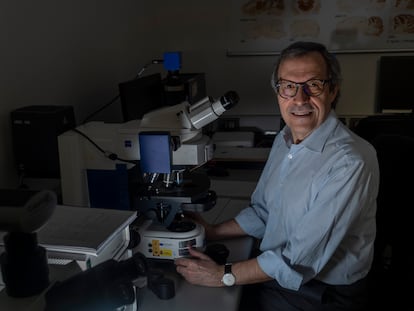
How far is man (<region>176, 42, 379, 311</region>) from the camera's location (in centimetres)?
120

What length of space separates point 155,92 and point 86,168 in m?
0.93

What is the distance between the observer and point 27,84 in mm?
1514

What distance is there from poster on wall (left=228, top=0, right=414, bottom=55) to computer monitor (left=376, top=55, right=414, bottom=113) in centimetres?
10

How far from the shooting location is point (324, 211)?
47.0 inches

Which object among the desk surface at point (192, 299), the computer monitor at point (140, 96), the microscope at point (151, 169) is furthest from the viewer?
the computer monitor at point (140, 96)

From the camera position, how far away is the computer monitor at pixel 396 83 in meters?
2.89

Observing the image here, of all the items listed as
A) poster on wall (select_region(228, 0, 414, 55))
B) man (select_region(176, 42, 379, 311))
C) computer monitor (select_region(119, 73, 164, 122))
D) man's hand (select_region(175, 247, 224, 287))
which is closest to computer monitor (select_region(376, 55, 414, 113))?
poster on wall (select_region(228, 0, 414, 55))

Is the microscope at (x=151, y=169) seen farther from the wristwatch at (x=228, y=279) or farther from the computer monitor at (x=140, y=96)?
the computer monitor at (x=140, y=96)

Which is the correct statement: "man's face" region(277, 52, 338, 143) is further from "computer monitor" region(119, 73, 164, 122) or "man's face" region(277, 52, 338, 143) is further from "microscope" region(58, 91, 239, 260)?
"computer monitor" region(119, 73, 164, 122)

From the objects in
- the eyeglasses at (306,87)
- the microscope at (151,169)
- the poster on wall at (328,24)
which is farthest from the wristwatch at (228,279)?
the poster on wall at (328,24)

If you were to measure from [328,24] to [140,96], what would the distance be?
1571mm

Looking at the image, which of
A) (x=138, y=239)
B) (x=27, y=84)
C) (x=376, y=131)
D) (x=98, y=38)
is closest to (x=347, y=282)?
(x=138, y=239)

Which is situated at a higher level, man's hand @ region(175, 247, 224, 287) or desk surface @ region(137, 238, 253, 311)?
man's hand @ region(175, 247, 224, 287)

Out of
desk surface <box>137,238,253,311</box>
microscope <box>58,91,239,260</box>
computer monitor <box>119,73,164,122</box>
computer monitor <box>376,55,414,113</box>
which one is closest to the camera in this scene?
desk surface <box>137,238,253,311</box>
